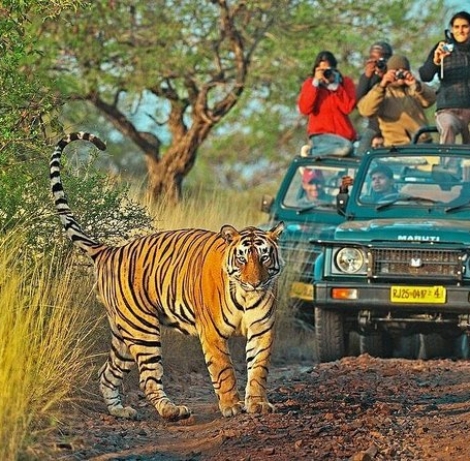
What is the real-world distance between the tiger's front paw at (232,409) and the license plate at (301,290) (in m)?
4.13

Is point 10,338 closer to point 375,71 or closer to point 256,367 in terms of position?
point 256,367

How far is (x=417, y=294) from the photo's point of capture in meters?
11.6

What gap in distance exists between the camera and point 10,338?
804 cm

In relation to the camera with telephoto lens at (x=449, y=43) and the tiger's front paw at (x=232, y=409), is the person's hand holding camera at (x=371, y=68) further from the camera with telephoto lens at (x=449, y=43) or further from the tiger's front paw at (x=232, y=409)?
the tiger's front paw at (x=232, y=409)

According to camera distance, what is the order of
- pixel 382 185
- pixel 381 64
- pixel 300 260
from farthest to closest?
pixel 381 64, pixel 300 260, pixel 382 185

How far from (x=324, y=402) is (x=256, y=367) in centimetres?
67

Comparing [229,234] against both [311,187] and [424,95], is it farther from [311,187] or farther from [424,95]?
[424,95]

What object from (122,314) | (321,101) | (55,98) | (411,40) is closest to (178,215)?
(321,101)

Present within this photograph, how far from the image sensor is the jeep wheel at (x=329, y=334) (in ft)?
39.5

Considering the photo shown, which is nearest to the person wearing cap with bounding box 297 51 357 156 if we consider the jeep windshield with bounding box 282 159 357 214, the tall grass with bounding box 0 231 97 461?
the jeep windshield with bounding box 282 159 357 214

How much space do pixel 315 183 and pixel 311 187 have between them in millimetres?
69

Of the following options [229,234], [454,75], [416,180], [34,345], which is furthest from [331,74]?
[34,345]

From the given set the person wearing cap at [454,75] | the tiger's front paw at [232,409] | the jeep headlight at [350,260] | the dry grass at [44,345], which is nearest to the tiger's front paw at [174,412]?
the tiger's front paw at [232,409]

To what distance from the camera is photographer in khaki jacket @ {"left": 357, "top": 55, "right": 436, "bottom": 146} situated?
51.3 feet
